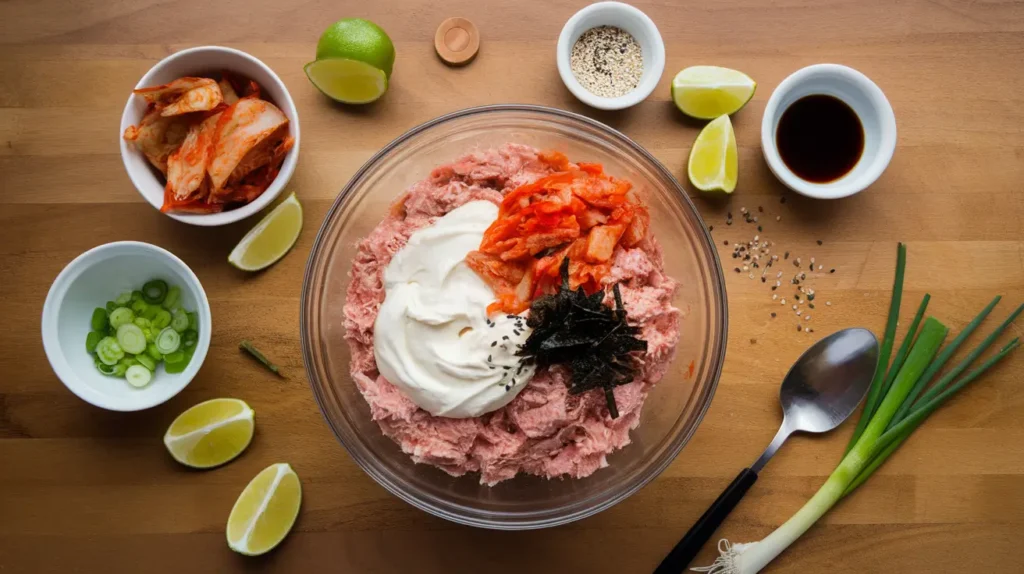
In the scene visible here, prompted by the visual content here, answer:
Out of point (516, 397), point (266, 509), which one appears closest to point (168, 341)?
point (266, 509)

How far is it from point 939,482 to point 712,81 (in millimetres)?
2159

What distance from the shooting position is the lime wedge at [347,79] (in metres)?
2.91

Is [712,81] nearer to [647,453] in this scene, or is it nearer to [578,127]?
[578,127]

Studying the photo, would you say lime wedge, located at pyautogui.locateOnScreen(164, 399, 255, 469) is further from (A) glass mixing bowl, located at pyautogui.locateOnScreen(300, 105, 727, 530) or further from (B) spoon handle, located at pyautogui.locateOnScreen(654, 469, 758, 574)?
(B) spoon handle, located at pyautogui.locateOnScreen(654, 469, 758, 574)

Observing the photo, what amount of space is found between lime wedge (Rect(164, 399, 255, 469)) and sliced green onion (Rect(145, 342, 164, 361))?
278 mm

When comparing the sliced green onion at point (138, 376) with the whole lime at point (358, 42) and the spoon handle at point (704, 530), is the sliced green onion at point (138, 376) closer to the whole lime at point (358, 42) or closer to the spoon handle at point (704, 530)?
the whole lime at point (358, 42)

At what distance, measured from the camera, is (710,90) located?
120 inches

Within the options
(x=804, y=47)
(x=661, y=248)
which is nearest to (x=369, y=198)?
(x=661, y=248)

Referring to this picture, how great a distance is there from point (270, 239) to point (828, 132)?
264cm

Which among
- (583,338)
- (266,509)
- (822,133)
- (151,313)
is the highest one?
(822,133)

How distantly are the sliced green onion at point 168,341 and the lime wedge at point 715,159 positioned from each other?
2402mm

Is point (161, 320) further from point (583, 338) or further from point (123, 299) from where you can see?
point (583, 338)

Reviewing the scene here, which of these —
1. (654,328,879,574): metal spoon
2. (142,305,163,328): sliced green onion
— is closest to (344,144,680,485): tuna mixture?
(654,328,879,574): metal spoon

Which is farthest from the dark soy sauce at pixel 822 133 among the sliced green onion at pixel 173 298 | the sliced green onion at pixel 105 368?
the sliced green onion at pixel 105 368
